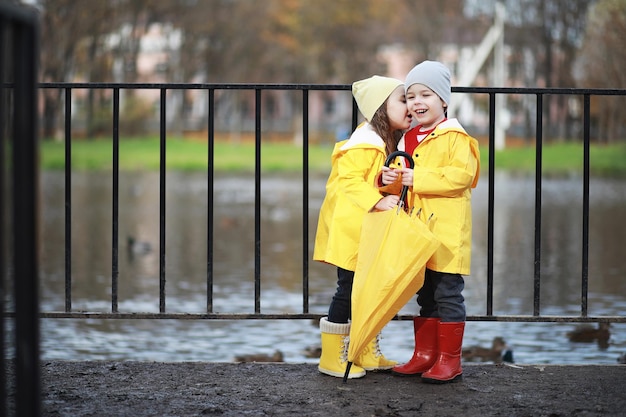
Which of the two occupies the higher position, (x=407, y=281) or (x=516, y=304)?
(x=407, y=281)

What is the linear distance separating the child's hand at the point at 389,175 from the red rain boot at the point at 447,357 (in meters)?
0.57

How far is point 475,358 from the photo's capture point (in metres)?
5.95

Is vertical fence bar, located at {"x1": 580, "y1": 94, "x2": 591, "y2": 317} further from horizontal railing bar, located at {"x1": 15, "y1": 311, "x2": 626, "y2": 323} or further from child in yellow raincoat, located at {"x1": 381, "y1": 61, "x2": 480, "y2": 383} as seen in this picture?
child in yellow raincoat, located at {"x1": 381, "y1": 61, "x2": 480, "y2": 383}

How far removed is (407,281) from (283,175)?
25.8m

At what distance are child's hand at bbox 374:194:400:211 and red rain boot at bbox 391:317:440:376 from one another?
1.69ft

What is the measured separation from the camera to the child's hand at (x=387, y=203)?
4.11m

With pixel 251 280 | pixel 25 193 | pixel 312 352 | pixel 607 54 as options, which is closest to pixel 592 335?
pixel 312 352

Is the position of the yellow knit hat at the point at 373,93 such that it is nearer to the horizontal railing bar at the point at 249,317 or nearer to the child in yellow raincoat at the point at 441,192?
the child in yellow raincoat at the point at 441,192

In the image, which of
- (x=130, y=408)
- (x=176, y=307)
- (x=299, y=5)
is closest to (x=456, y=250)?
(x=130, y=408)

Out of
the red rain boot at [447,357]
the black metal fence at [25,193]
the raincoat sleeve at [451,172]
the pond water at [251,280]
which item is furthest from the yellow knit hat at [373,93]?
the black metal fence at [25,193]

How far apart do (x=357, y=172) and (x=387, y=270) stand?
439mm

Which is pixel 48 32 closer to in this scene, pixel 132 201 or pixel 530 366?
pixel 132 201

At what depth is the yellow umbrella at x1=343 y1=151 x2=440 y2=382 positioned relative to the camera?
3951 millimetres

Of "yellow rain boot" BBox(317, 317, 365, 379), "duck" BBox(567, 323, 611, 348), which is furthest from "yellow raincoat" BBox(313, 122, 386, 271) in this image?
"duck" BBox(567, 323, 611, 348)
